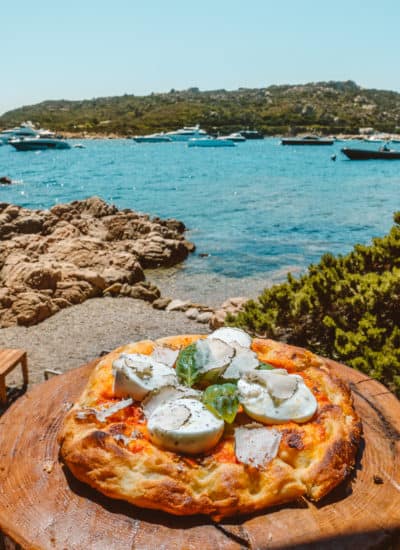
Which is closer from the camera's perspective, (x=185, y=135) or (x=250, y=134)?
(x=185, y=135)

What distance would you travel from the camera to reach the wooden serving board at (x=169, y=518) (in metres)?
2.34

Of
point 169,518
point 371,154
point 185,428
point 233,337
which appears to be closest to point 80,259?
point 233,337

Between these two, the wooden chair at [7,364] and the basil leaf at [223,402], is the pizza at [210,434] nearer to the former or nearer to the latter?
the basil leaf at [223,402]

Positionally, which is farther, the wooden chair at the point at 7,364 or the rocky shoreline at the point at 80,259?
the rocky shoreline at the point at 80,259

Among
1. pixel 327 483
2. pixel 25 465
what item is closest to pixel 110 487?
pixel 25 465

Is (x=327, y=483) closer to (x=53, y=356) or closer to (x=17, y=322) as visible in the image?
(x=53, y=356)

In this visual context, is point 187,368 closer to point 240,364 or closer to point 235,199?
point 240,364

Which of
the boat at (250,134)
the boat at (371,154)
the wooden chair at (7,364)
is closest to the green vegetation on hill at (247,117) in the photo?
the boat at (250,134)

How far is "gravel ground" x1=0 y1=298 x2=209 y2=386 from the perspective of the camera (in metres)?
8.89

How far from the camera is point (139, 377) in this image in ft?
10.00

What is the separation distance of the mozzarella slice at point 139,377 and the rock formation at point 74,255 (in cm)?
810

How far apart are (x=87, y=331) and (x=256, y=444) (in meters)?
8.03

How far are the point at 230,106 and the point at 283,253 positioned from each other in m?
151

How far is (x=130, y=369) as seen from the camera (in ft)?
10.1
